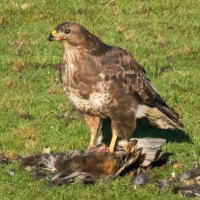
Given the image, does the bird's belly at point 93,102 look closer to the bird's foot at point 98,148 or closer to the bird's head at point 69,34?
the bird's foot at point 98,148

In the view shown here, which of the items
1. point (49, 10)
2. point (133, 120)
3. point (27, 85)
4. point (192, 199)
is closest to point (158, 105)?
point (133, 120)

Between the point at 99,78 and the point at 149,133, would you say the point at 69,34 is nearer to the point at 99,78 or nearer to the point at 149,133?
the point at 99,78

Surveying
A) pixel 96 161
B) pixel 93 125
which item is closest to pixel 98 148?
pixel 96 161

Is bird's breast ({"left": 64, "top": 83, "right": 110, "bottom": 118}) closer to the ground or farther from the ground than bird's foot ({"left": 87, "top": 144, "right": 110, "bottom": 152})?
farther from the ground

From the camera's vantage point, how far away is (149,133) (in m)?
9.59

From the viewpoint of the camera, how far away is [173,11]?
47.2ft

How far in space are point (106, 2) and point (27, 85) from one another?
4.29 metres

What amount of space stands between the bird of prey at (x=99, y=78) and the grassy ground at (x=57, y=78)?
0.76 m

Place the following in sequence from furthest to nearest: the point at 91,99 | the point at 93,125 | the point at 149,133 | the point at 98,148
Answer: the point at 149,133, the point at 93,125, the point at 98,148, the point at 91,99

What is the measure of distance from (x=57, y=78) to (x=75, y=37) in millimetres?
3274

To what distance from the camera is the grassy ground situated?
7504 mm

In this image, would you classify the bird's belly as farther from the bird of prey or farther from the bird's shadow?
the bird's shadow

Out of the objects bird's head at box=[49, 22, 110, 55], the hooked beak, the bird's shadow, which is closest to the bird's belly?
bird's head at box=[49, 22, 110, 55]

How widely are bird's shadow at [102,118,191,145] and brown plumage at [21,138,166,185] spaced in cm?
101
